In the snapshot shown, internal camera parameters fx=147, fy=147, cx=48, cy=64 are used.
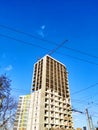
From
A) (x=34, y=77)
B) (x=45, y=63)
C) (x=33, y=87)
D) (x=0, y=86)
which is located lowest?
(x=0, y=86)

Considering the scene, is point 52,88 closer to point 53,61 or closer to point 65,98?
point 65,98

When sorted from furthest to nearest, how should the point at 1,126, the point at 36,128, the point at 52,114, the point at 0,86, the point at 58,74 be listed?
1. the point at 58,74
2. the point at 52,114
3. the point at 36,128
4. the point at 1,126
5. the point at 0,86

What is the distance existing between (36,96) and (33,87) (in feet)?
25.6

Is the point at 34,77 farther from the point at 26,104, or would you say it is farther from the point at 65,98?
the point at 26,104

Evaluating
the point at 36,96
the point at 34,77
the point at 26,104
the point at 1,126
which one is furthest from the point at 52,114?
the point at 26,104

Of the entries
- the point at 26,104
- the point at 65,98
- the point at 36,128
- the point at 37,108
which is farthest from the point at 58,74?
the point at 26,104

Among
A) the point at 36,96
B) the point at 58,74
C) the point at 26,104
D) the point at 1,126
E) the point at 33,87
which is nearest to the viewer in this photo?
the point at 1,126

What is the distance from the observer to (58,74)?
78625mm

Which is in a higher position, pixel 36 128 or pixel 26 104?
pixel 26 104

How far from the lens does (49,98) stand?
51844mm

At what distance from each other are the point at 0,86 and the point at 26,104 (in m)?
103

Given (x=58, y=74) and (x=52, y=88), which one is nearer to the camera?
(x=52, y=88)

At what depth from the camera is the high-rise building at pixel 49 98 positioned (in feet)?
188

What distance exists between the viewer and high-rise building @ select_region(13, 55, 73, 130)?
57.4 m
